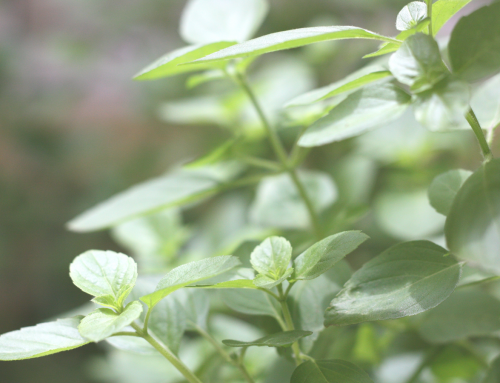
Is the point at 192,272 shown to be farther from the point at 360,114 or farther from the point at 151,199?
the point at 151,199

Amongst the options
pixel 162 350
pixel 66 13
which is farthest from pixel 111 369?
pixel 66 13

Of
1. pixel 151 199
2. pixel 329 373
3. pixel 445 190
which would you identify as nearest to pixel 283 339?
pixel 329 373

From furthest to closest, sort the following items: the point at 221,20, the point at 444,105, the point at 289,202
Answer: the point at 289,202 < the point at 221,20 < the point at 444,105

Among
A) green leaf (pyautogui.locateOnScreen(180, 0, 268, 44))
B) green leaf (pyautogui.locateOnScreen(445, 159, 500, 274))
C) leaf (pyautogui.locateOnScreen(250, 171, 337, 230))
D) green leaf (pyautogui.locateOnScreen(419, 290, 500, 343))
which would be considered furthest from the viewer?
leaf (pyautogui.locateOnScreen(250, 171, 337, 230))

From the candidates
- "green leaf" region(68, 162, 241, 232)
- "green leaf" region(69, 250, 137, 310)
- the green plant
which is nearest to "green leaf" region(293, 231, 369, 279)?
the green plant

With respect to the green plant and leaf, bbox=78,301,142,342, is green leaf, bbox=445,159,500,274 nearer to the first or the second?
the green plant

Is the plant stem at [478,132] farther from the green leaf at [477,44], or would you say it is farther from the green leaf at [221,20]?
the green leaf at [221,20]

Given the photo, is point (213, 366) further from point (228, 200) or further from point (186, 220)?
point (186, 220)
